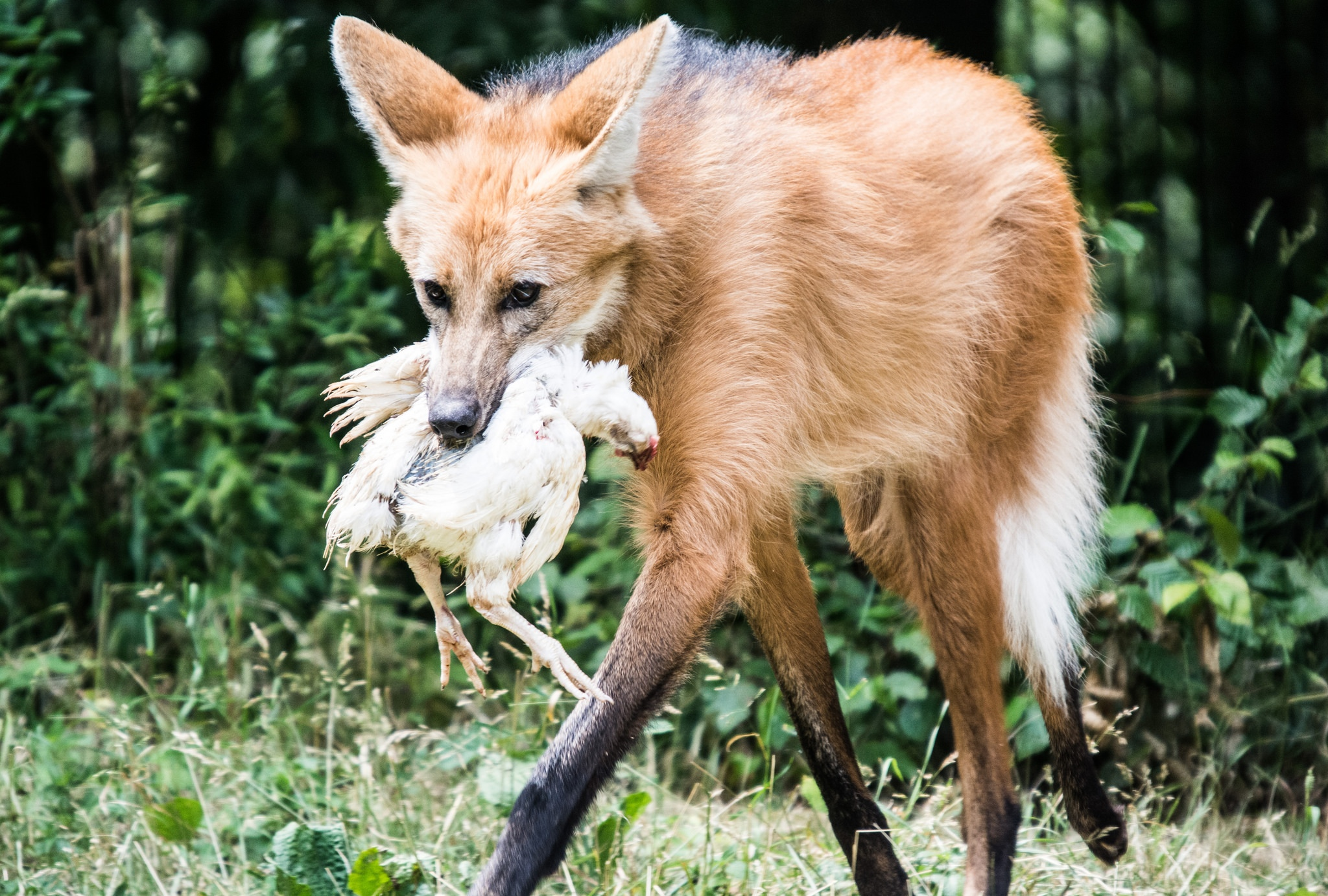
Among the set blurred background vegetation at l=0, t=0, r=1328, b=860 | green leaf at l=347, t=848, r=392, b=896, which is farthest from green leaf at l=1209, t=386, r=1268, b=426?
green leaf at l=347, t=848, r=392, b=896

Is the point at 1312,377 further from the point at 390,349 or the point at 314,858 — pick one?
the point at 390,349

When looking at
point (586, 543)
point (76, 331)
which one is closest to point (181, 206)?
point (76, 331)

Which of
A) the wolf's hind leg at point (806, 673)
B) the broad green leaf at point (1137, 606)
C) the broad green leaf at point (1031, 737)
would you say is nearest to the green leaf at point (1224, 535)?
the broad green leaf at point (1137, 606)

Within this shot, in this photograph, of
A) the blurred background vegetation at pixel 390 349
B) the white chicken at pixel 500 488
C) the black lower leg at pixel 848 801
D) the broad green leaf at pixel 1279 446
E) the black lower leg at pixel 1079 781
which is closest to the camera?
the white chicken at pixel 500 488

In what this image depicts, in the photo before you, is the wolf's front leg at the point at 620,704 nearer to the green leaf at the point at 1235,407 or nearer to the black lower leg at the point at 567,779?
the black lower leg at the point at 567,779

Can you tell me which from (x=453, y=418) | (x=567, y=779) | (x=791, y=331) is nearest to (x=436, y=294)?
(x=453, y=418)

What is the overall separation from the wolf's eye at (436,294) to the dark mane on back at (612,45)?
0.47m

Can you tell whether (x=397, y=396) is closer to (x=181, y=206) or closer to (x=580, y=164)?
(x=580, y=164)

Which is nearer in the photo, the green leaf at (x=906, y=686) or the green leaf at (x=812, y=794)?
the green leaf at (x=812, y=794)

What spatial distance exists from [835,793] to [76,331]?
2673mm

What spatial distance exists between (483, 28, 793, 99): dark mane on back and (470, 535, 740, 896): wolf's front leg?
938mm

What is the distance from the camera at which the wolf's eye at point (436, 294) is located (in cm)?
200

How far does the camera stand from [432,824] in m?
2.60

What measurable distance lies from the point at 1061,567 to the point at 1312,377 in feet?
2.58
